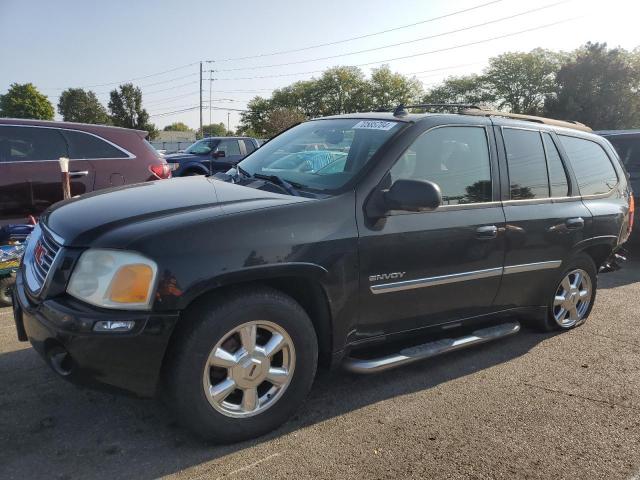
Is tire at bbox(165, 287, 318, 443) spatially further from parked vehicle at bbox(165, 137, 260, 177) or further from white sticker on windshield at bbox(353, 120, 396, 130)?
parked vehicle at bbox(165, 137, 260, 177)

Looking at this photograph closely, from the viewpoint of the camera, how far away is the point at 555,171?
418 centimetres

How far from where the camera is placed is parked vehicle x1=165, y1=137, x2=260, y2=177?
46.2 ft

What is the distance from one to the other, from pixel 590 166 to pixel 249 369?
3.54m

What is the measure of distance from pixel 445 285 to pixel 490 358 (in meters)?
1.00

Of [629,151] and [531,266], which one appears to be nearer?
[531,266]

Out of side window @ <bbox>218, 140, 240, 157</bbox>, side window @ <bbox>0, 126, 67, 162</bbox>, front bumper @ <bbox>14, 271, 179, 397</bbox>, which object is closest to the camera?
front bumper @ <bbox>14, 271, 179, 397</bbox>

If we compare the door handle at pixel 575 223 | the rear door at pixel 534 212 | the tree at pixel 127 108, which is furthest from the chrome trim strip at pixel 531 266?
the tree at pixel 127 108

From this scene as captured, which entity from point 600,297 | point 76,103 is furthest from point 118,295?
→ point 76,103

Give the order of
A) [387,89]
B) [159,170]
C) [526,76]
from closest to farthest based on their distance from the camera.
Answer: [159,170]
[526,76]
[387,89]

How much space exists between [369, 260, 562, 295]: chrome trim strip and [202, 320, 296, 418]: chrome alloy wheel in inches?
25.9

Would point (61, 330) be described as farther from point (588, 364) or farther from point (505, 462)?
point (588, 364)

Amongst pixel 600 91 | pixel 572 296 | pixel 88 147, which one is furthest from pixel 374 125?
pixel 600 91

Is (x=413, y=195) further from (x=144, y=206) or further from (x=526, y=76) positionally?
(x=526, y=76)

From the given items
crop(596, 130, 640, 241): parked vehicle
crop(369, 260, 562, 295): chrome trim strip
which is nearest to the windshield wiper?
crop(369, 260, 562, 295): chrome trim strip
